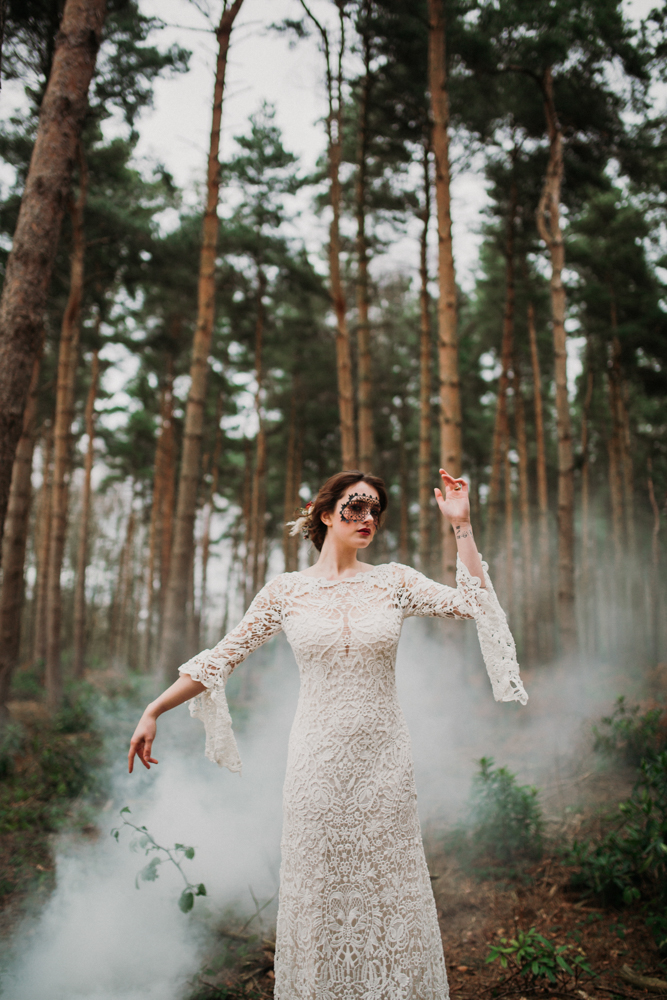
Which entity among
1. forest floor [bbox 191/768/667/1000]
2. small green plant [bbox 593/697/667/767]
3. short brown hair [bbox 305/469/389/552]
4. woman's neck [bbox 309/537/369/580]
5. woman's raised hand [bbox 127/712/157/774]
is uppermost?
short brown hair [bbox 305/469/389/552]

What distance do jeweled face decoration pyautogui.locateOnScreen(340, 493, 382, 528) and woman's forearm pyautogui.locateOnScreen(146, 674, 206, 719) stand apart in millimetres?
929

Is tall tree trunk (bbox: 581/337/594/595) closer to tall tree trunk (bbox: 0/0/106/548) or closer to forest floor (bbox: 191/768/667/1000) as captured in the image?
forest floor (bbox: 191/768/667/1000)

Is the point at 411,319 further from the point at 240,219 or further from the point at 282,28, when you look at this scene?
the point at 282,28

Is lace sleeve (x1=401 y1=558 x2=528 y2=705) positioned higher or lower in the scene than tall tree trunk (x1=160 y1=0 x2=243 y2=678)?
lower

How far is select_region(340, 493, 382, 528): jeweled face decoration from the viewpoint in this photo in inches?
101

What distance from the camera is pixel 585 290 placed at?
12.6m

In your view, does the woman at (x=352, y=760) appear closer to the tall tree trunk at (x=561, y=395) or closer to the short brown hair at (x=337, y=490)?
the short brown hair at (x=337, y=490)

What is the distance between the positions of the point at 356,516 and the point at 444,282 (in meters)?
4.99

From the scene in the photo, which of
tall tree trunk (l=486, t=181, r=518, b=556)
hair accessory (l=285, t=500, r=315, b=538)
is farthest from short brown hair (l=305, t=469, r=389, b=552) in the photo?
tall tree trunk (l=486, t=181, r=518, b=556)

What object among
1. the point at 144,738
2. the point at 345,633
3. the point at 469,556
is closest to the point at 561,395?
the point at 469,556

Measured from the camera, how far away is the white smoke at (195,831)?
302 centimetres

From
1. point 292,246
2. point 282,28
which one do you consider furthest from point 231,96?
point 292,246

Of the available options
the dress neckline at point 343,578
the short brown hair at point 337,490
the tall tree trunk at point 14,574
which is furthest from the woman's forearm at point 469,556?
the tall tree trunk at point 14,574

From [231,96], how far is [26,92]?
2350 millimetres
